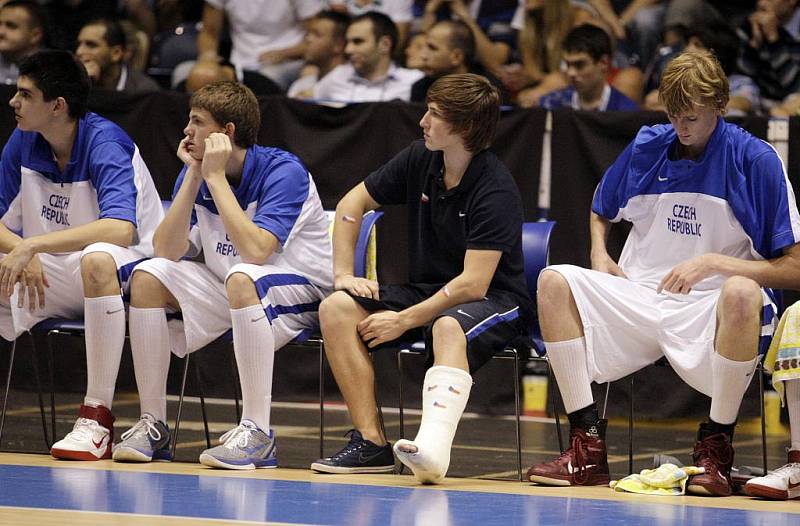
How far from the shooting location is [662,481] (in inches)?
167

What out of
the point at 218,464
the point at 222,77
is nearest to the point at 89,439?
the point at 218,464

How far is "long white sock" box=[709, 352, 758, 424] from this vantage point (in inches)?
168

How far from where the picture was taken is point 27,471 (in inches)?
173

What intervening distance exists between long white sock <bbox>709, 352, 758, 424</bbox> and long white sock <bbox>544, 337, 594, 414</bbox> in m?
0.43

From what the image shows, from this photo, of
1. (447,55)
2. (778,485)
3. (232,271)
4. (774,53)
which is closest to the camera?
(778,485)

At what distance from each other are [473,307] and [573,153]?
2.39m

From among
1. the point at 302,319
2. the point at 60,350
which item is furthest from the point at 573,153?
the point at 60,350

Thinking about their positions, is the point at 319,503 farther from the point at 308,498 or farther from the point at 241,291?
the point at 241,291

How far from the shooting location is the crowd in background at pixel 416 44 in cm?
745

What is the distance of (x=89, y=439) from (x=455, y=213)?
5.25 ft

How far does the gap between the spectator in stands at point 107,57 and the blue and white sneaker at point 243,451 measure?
348 cm

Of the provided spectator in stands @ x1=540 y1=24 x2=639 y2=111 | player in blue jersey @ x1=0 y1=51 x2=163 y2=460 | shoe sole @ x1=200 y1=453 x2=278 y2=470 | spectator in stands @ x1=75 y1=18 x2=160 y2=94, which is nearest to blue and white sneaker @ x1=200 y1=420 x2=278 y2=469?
shoe sole @ x1=200 y1=453 x2=278 y2=470

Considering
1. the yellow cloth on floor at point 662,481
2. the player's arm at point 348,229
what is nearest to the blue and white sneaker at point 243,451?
the player's arm at point 348,229

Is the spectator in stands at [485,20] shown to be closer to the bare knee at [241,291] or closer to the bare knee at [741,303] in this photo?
the bare knee at [241,291]
